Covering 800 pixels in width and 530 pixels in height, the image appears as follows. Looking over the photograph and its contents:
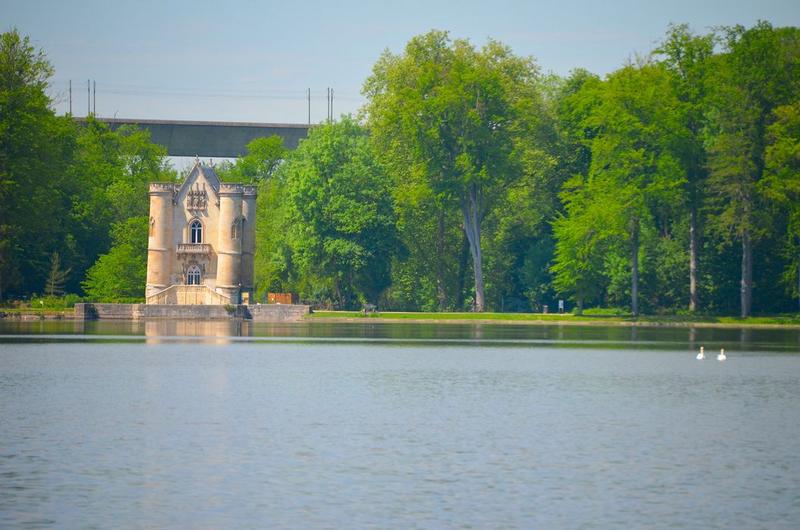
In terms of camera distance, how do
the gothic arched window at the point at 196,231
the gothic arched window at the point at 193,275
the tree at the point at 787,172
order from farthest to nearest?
the gothic arched window at the point at 196,231 < the gothic arched window at the point at 193,275 < the tree at the point at 787,172

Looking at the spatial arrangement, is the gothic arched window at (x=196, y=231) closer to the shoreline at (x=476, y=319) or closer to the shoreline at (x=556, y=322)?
the shoreline at (x=476, y=319)

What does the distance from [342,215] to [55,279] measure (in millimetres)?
22104

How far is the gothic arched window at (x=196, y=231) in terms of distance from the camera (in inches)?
3974

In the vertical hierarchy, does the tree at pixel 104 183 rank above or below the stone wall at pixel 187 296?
above

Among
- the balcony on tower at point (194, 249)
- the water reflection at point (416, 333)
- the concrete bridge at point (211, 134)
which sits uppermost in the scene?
the concrete bridge at point (211, 134)

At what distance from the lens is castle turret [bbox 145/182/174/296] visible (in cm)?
9900

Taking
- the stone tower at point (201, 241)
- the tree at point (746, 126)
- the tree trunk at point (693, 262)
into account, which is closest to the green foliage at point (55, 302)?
the stone tower at point (201, 241)

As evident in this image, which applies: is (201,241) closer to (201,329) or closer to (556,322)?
(201,329)

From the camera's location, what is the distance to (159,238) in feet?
326

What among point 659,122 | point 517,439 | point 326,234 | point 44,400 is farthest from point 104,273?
point 517,439

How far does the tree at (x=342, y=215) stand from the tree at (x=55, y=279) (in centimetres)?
1756

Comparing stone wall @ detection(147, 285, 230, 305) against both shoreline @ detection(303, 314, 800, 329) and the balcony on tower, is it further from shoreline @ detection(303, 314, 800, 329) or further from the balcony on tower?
shoreline @ detection(303, 314, 800, 329)

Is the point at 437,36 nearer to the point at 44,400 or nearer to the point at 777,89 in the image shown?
the point at 777,89

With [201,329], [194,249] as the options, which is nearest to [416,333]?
[201,329]
